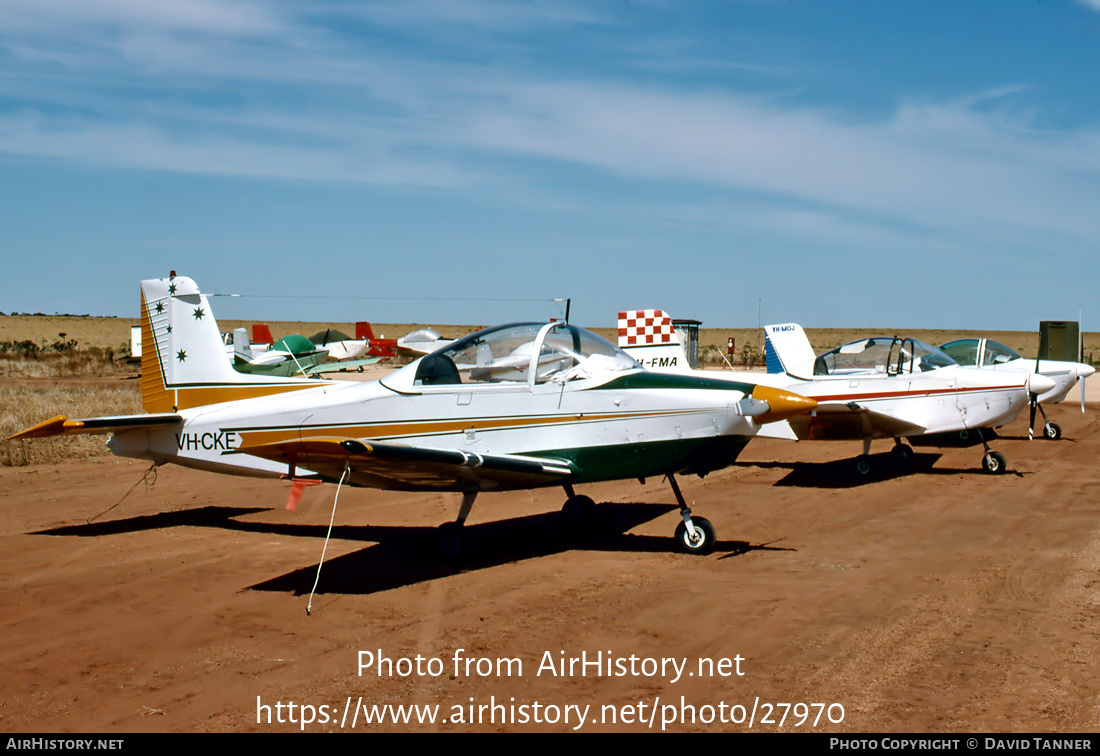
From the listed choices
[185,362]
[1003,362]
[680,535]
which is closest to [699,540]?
[680,535]

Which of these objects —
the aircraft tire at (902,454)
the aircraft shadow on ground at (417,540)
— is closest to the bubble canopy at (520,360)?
the aircraft shadow on ground at (417,540)

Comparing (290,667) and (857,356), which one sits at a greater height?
(857,356)

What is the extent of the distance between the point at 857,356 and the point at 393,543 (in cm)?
815

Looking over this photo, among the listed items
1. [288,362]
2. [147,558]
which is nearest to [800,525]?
[147,558]

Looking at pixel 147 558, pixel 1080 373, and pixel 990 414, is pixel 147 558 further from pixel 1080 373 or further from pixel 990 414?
pixel 1080 373

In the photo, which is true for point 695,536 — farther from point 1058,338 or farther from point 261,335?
point 261,335

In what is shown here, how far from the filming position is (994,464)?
12398 mm

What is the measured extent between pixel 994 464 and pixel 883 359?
2214 millimetres

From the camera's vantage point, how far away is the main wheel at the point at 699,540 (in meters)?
7.41

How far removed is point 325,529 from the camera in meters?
8.84

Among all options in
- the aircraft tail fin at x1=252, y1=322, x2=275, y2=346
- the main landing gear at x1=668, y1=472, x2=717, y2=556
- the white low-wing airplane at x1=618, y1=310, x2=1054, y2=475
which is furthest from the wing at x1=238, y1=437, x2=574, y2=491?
the aircraft tail fin at x1=252, y1=322, x2=275, y2=346

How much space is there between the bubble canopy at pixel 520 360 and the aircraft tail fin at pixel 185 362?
6.47 ft

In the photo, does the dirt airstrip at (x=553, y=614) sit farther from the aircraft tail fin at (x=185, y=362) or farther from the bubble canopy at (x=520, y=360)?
the bubble canopy at (x=520, y=360)
